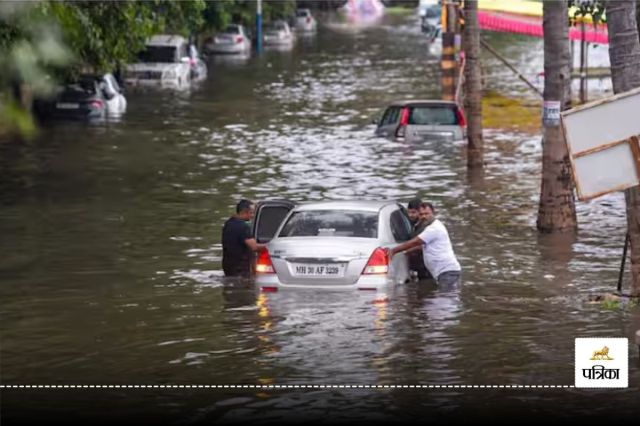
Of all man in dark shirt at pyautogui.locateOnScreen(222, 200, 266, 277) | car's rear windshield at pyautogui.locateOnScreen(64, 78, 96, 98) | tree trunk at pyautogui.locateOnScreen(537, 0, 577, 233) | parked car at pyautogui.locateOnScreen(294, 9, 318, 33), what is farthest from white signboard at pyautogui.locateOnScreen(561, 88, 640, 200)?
parked car at pyautogui.locateOnScreen(294, 9, 318, 33)

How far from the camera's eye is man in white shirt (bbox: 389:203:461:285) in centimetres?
1772

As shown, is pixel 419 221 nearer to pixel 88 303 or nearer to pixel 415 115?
pixel 88 303

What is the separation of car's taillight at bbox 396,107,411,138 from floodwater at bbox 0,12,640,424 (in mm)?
548

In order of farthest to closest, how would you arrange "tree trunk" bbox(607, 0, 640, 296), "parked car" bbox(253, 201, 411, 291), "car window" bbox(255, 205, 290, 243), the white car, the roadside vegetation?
1. the white car
2. "car window" bbox(255, 205, 290, 243)
3. "parked car" bbox(253, 201, 411, 291)
4. "tree trunk" bbox(607, 0, 640, 296)
5. the roadside vegetation

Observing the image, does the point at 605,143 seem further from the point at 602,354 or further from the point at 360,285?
the point at 360,285

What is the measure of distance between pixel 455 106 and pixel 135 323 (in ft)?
78.0

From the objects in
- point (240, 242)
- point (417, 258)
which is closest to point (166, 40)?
point (240, 242)

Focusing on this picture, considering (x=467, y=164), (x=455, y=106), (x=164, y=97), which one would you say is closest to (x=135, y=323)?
(x=467, y=164)

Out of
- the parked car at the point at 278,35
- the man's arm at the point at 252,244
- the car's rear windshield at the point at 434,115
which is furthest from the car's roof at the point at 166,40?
the man's arm at the point at 252,244

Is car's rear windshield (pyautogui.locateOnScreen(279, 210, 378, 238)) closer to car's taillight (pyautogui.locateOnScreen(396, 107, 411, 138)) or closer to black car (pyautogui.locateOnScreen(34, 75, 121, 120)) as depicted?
car's taillight (pyautogui.locateOnScreen(396, 107, 411, 138))

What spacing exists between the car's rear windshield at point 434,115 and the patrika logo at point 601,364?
27050 millimetres

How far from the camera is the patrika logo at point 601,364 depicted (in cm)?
1169

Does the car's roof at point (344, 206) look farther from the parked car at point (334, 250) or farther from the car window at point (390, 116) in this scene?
the car window at point (390, 116)

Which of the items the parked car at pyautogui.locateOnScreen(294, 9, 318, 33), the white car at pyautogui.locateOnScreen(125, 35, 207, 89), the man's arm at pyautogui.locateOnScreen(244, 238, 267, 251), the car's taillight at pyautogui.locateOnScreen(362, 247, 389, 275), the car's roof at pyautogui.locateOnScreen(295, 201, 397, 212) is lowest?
the parked car at pyautogui.locateOnScreen(294, 9, 318, 33)
